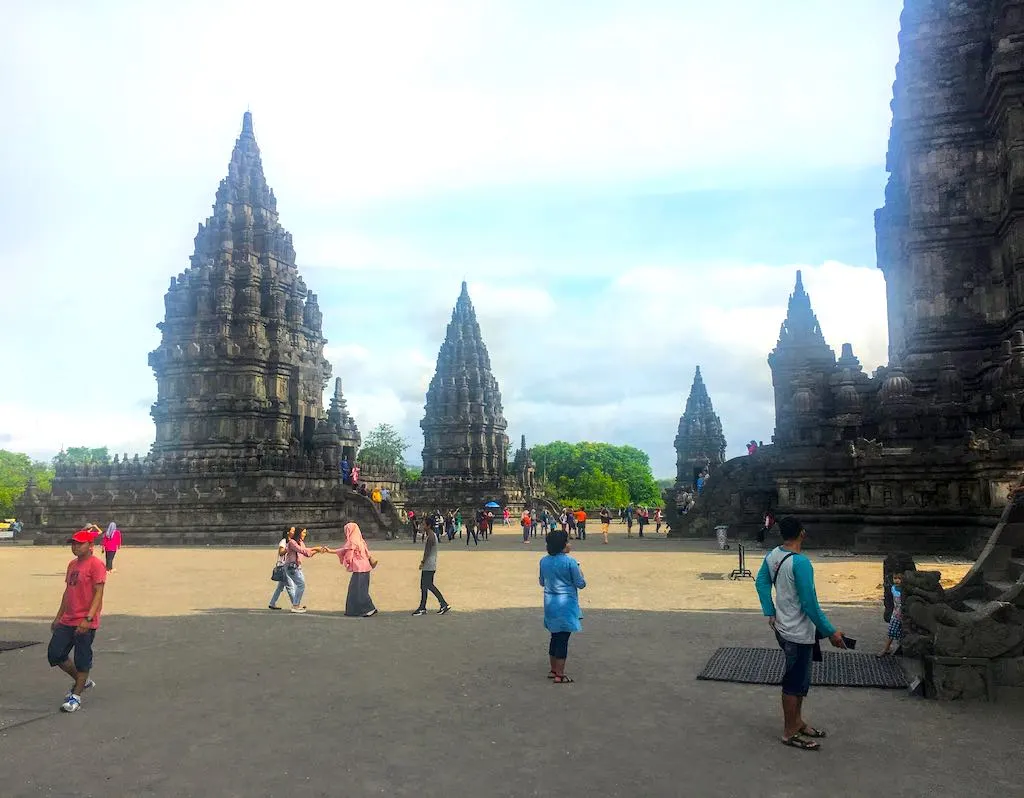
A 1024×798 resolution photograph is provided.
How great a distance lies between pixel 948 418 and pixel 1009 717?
59.7 feet

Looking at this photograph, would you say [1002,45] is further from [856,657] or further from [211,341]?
[211,341]

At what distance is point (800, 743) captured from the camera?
566 cm

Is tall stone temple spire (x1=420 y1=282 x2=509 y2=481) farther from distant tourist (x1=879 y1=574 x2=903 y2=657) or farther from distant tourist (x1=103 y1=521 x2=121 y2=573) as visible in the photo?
distant tourist (x1=879 y1=574 x2=903 y2=657)

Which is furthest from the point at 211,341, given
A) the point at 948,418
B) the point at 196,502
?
the point at 948,418

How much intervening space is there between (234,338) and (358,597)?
105 ft

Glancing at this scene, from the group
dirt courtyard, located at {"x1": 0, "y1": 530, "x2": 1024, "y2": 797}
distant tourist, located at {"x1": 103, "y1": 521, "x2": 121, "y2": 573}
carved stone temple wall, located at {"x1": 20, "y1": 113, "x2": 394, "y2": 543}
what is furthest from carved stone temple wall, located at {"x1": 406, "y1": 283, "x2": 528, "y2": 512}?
dirt courtyard, located at {"x1": 0, "y1": 530, "x2": 1024, "y2": 797}

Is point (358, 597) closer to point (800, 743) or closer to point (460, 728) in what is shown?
point (460, 728)

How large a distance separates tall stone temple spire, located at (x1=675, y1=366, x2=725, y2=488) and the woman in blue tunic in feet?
216

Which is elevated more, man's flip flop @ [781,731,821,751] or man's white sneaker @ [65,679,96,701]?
man's white sneaker @ [65,679,96,701]

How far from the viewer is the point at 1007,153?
24625 mm

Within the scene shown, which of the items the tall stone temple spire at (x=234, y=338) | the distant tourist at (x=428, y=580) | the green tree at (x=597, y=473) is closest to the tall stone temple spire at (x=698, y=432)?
the green tree at (x=597, y=473)

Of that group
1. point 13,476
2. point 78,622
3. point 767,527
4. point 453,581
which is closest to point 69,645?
point 78,622

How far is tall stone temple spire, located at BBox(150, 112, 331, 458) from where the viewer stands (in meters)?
40.4

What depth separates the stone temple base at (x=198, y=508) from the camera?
107 feet
